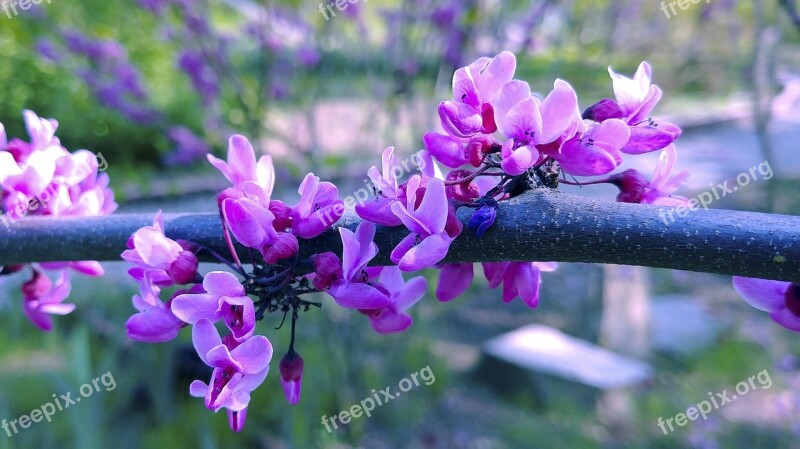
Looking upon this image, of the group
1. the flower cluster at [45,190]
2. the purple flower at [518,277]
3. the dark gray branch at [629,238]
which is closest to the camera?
the dark gray branch at [629,238]

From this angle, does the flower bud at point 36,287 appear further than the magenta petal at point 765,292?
Yes

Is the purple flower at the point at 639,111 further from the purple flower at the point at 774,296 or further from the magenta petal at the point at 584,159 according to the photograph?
the purple flower at the point at 774,296

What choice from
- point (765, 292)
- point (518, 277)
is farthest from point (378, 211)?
point (765, 292)

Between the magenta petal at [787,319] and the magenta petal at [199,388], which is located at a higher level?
the magenta petal at [787,319]

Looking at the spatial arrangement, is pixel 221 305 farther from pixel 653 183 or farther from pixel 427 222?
pixel 653 183

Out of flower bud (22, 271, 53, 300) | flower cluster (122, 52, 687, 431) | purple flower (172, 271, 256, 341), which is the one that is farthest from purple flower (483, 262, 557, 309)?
flower bud (22, 271, 53, 300)

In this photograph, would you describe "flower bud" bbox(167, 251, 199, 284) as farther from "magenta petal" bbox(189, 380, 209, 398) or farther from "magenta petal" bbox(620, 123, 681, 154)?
"magenta petal" bbox(620, 123, 681, 154)

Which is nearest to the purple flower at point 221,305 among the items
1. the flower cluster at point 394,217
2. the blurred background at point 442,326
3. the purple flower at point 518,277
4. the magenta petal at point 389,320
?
the flower cluster at point 394,217

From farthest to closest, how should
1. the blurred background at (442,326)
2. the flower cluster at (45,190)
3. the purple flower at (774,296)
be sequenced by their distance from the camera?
the blurred background at (442,326), the flower cluster at (45,190), the purple flower at (774,296)
